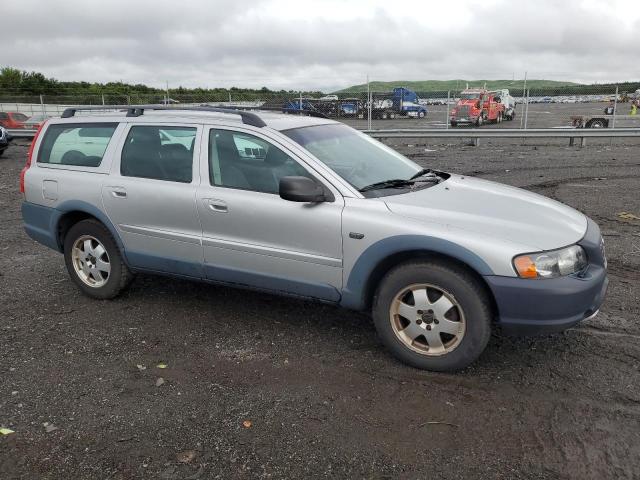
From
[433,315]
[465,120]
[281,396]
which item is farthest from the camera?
[465,120]

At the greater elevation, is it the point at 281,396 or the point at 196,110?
the point at 196,110

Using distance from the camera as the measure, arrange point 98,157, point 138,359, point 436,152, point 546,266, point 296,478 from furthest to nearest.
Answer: point 436,152 → point 98,157 → point 138,359 → point 546,266 → point 296,478

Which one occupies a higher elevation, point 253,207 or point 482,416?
point 253,207

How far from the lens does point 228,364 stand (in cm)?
390

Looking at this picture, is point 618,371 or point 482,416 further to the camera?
point 618,371

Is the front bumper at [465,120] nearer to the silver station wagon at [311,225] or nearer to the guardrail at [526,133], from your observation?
the guardrail at [526,133]

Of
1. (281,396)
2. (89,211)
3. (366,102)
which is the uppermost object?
(366,102)

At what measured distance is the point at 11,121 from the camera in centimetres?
2255

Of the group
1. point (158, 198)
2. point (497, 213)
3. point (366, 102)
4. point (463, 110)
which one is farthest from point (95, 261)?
point (463, 110)

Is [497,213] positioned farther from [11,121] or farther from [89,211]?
[11,121]

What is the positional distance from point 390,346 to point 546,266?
114 cm

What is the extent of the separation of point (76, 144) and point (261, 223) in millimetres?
2225

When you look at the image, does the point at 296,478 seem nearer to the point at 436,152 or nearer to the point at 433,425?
the point at 433,425

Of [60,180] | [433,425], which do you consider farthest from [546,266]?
[60,180]
